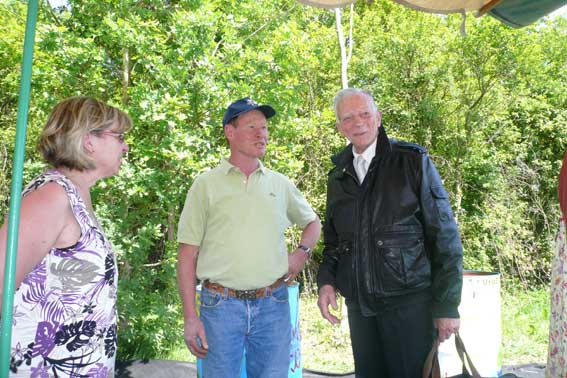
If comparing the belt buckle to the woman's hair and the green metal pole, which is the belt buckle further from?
the green metal pole

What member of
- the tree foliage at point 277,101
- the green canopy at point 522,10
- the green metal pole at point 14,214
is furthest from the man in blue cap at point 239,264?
the tree foliage at point 277,101

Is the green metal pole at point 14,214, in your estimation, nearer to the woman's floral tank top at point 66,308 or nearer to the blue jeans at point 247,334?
the woman's floral tank top at point 66,308

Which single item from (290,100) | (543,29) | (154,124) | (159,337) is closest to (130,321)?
(159,337)

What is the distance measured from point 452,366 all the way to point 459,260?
1.01 meters

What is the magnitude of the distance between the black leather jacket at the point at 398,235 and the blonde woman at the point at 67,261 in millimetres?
1020

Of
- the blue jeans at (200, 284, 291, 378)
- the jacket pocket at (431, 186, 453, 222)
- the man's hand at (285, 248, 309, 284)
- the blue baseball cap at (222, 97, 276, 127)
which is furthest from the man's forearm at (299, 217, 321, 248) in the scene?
the jacket pocket at (431, 186, 453, 222)

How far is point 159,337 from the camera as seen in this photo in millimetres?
5262

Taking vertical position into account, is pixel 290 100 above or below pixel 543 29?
below

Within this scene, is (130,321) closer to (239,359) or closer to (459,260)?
(239,359)

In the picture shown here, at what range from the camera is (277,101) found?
210 inches

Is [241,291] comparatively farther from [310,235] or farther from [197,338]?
[310,235]

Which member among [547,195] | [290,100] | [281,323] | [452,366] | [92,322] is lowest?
[452,366]

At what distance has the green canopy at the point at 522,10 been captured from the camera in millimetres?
2066

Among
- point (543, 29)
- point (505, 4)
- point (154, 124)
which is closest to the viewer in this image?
point (505, 4)
